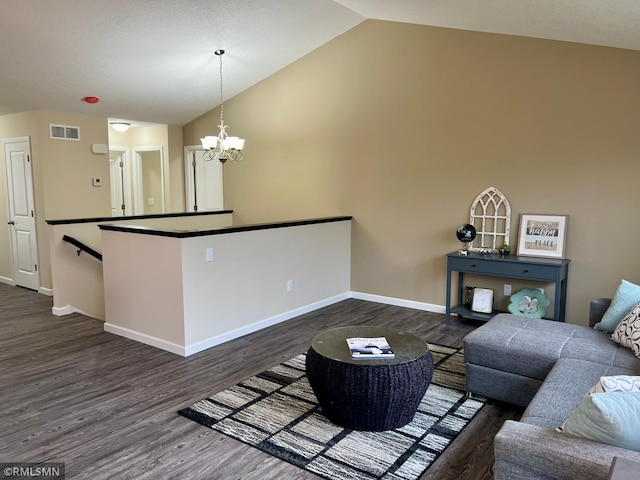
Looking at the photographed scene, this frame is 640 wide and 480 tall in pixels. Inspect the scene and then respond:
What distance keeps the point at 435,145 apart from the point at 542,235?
4.90 feet

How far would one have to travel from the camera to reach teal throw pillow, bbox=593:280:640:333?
3.08 metres

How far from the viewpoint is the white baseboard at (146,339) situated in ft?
12.9

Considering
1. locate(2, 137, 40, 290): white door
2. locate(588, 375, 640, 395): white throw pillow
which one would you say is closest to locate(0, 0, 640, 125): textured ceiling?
locate(2, 137, 40, 290): white door

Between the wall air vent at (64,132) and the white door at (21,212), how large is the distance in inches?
15.0

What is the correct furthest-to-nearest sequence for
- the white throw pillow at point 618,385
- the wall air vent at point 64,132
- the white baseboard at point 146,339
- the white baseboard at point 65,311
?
1. the wall air vent at point 64,132
2. the white baseboard at point 65,311
3. the white baseboard at point 146,339
4. the white throw pillow at point 618,385

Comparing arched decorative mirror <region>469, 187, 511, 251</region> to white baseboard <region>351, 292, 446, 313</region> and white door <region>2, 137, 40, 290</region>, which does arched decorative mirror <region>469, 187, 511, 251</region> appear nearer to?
white baseboard <region>351, 292, 446, 313</region>

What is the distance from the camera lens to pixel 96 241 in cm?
538

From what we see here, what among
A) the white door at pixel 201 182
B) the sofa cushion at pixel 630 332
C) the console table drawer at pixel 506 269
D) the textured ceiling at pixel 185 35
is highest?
the textured ceiling at pixel 185 35

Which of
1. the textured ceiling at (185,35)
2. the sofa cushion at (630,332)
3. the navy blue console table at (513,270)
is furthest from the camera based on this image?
the navy blue console table at (513,270)

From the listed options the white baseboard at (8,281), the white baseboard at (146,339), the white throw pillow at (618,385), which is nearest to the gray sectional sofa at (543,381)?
the white throw pillow at (618,385)

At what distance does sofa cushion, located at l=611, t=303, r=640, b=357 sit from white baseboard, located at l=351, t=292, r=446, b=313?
237cm

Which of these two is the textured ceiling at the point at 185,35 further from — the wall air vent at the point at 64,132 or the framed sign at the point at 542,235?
the framed sign at the point at 542,235

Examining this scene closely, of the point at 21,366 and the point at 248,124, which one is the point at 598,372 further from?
the point at 248,124

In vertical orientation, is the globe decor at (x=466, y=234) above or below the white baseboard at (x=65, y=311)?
above
